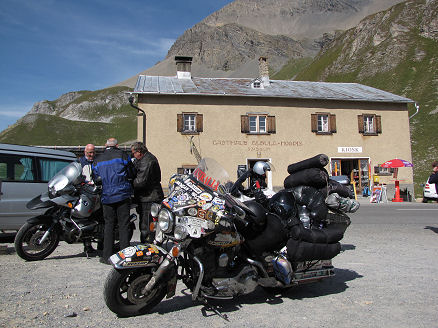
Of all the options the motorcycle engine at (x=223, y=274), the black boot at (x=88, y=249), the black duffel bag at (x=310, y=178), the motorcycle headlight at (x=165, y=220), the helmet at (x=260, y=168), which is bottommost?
the black boot at (x=88, y=249)

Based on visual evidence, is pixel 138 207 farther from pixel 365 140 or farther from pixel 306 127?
pixel 365 140

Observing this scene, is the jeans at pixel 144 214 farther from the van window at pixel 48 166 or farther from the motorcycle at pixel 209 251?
the van window at pixel 48 166

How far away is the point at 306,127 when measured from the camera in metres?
22.5

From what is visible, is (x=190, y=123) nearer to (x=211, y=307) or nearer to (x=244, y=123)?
(x=244, y=123)

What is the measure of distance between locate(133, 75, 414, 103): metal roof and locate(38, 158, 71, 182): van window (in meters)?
12.9

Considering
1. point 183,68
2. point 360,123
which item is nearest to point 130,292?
point 360,123

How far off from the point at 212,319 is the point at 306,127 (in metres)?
20.2

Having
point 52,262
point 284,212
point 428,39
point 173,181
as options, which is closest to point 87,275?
point 52,262

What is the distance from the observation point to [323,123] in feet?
75.6

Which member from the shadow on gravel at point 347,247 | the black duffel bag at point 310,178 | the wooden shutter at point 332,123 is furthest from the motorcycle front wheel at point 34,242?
the wooden shutter at point 332,123

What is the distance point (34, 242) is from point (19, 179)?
6.24 feet

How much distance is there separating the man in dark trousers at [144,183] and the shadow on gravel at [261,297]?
63.9 inches

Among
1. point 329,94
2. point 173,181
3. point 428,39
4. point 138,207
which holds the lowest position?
point 138,207

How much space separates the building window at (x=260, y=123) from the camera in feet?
71.4
